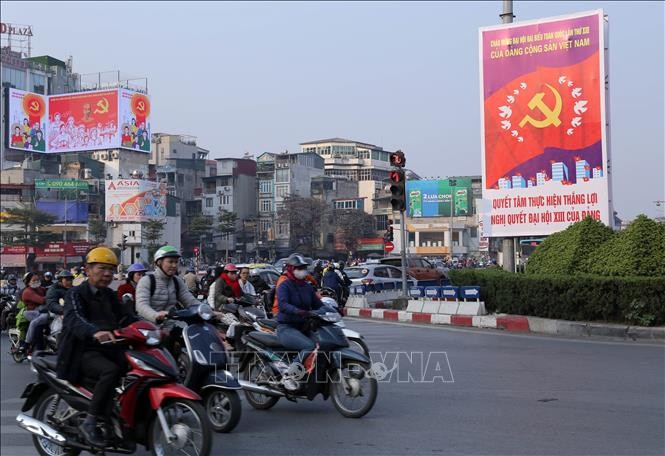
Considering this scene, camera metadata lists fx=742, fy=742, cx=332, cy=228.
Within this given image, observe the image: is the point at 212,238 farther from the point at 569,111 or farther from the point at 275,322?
the point at 275,322

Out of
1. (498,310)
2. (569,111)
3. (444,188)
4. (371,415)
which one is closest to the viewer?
(371,415)

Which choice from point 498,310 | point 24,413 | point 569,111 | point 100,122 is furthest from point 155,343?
point 100,122

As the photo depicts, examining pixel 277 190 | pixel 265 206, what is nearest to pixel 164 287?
pixel 277 190

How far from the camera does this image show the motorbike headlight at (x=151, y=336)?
211 inches

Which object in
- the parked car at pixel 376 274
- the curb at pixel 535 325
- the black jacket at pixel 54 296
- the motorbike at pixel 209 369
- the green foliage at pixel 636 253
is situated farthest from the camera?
the parked car at pixel 376 274

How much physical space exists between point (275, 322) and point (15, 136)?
67.9 meters

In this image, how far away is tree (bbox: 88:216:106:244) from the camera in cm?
6462

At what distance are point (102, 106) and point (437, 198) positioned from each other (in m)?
40.2

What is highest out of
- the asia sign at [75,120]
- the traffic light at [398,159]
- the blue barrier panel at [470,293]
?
the asia sign at [75,120]

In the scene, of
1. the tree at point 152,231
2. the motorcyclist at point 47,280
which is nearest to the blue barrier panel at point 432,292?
the motorcyclist at point 47,280

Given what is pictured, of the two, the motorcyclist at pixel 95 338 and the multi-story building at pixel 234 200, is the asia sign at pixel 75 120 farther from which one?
the motorcyclist at pixel 95 338

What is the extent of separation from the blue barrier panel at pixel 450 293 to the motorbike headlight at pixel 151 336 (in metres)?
13.6

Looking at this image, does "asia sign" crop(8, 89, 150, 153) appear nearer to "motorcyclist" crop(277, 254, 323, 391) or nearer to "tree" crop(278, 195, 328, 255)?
"tree" crop(278, 195, 328, 255)

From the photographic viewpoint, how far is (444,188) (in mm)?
88375
